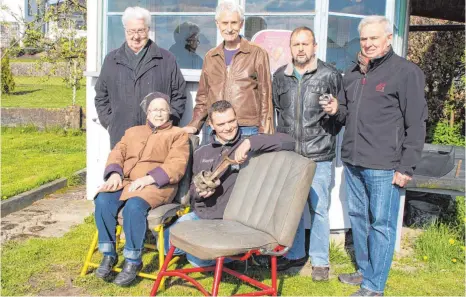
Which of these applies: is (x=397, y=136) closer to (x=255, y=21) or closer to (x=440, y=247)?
(x=440, y=247)

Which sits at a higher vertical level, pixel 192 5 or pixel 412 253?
pixel 192 5

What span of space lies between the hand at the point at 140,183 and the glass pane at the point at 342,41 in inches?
77.3

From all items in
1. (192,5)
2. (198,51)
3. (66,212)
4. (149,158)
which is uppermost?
(192,5)

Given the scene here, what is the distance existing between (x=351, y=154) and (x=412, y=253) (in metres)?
1.60

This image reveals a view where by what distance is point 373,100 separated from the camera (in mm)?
3625

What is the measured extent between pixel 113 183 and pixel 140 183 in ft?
0.67

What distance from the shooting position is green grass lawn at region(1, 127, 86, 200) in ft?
22.7

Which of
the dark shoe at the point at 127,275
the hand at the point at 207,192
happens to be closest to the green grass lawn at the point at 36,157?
the dark shoe at the point at 127,275

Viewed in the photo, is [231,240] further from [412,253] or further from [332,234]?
[412,253]

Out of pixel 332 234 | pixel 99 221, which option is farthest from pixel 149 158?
pixel 332 234

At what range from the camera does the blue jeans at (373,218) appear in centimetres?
368

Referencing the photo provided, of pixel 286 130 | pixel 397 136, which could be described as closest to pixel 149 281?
pixel 286 130

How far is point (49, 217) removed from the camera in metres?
5.75

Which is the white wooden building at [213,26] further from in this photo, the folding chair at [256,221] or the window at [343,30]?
the folding chair at [256,221]
